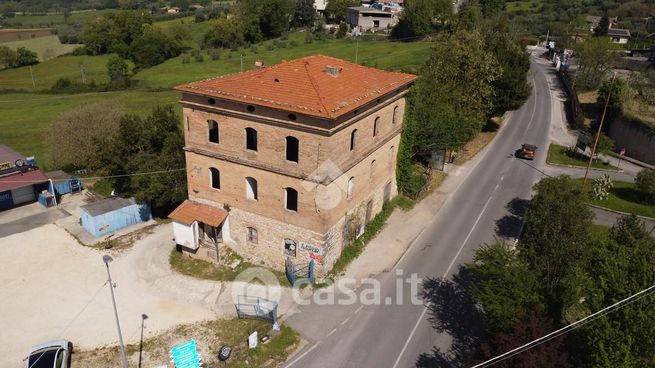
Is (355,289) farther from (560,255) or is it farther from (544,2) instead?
(544,2)

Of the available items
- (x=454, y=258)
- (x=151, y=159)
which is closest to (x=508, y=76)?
(x=454, y=258)

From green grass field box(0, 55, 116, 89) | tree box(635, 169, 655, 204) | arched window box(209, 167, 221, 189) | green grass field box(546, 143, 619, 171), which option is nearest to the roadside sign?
arched window box(209, 167, 221, 189)

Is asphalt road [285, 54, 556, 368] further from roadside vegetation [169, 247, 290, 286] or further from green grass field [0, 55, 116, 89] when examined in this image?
green grass field [0, 55, 116, 89]

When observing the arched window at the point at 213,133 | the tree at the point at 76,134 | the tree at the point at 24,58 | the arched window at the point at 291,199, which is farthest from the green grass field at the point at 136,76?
the arched window at the point at 291,199

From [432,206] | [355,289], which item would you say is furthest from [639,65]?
[355,289]

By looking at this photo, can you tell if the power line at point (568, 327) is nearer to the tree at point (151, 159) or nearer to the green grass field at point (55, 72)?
the tree at point (151, 159)

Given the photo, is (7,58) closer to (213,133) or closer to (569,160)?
(213,133)

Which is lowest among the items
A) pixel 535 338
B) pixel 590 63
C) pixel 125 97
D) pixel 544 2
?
pixel 125 97
